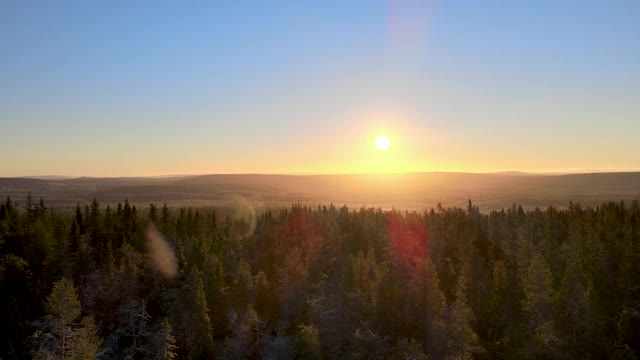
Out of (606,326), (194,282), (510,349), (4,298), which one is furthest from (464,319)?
(4,298)

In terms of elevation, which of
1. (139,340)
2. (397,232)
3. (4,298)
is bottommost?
(139,340)

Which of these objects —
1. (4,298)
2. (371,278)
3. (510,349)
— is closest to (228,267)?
(371,278)

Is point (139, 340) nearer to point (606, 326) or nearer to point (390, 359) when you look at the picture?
point (390, 359)

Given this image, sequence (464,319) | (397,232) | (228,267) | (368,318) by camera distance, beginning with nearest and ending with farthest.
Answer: (464,319), (368,318), (228,267), (397,232)

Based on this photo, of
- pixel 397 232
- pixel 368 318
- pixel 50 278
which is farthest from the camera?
pixel 397 232

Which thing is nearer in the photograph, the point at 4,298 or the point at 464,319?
the point at 464,319

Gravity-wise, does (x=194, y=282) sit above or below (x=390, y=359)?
above

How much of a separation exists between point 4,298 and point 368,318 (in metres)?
52.6

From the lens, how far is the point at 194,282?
70.2 m

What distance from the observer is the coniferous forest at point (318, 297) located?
165 feet

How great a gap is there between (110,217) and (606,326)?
96.1 m

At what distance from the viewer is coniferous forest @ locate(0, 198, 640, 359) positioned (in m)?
50.4

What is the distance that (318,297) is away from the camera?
77500 mm

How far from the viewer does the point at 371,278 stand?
7656 cm
